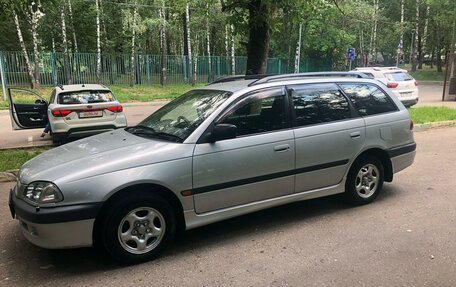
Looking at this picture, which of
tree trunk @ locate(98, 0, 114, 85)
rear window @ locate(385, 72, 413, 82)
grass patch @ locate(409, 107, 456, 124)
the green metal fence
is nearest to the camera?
grass patch @ locate(409, 107, 456, 124)

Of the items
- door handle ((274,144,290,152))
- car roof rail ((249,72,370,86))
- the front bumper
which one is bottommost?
the front bumper

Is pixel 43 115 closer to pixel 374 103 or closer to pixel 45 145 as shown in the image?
pixel 45 145

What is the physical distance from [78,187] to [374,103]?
12.3ft

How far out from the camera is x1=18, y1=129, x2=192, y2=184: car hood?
11.7 ft

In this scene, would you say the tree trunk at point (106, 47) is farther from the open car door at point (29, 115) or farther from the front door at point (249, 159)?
the front door at point (249, 159)

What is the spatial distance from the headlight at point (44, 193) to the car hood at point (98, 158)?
0.05m

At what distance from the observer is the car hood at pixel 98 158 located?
11.7 feet

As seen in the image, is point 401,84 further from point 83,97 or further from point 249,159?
point 249,159

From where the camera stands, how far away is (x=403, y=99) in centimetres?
1520

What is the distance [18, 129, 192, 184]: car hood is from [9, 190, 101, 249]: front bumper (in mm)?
257

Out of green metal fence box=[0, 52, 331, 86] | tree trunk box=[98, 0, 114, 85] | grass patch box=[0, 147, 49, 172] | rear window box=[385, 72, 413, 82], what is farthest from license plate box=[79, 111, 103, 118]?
tree trunk box=[98, 0, 114, 85]

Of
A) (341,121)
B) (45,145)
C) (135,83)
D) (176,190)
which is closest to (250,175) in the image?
(176,190)

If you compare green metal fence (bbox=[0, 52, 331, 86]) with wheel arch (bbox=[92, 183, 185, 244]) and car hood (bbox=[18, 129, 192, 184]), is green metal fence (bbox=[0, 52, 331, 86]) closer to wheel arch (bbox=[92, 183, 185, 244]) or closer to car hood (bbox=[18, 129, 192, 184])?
car hood (bbox=[18, 129, 192, 184])

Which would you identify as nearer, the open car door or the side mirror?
the side mirror
